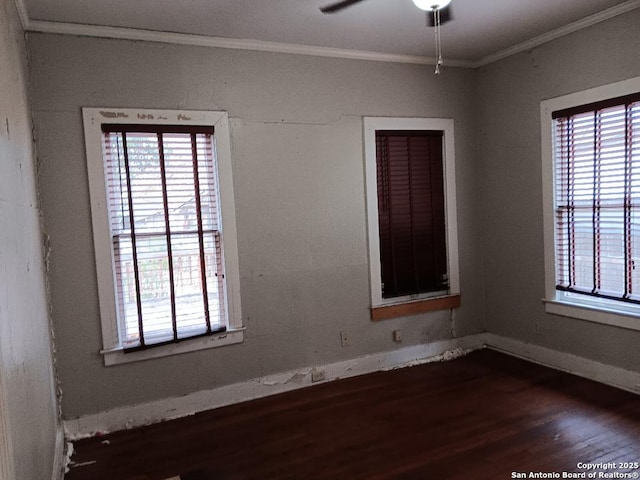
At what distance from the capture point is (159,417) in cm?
341

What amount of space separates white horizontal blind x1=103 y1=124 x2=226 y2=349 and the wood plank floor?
72 centimetres

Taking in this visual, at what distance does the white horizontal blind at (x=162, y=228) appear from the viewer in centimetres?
326

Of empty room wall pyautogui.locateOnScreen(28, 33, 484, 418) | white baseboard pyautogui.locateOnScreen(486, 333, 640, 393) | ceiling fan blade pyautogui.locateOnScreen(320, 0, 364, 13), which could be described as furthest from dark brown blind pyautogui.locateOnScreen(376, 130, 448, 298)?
ceiling fan blade pyautogui.locateOnScreen(320, 0, 364, 13)

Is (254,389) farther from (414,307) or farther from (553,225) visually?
(553,225)

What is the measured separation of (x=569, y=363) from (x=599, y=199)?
1355 millimetres

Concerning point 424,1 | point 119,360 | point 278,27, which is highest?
point 278,27

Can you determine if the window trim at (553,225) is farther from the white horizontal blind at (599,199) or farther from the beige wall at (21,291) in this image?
the beige wall at (21,291)

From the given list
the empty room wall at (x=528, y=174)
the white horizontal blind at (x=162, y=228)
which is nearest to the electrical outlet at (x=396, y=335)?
the empty room wall at (x=528, y=174)

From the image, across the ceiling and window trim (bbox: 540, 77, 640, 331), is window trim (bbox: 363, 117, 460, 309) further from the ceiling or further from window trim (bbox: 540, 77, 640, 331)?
window trim (bbox: 540, 77, 640, 331)

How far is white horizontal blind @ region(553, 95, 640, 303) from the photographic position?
3352mm

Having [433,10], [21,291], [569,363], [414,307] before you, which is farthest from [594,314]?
[21,291]

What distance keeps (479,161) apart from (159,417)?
3545 millimetres

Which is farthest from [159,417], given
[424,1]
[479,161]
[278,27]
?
[479,161]

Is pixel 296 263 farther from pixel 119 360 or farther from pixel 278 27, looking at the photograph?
pixel 278 27
